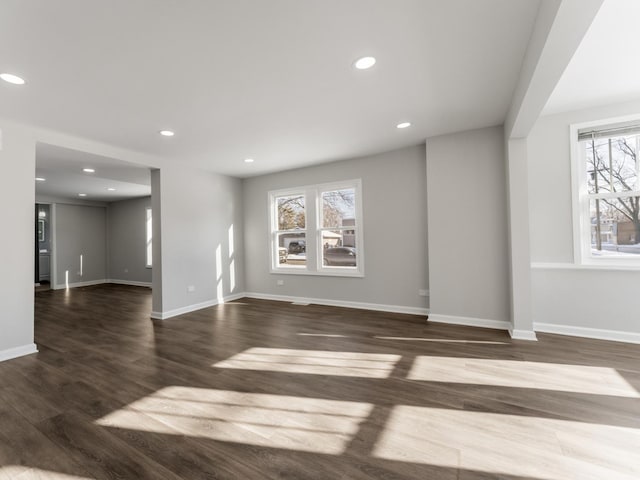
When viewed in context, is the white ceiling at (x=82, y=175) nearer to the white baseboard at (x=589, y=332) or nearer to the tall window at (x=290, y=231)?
the tall window at (x=290, y=231)

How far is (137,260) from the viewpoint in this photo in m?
8.39

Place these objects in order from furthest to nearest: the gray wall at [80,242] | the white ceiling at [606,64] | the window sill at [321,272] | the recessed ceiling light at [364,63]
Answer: the gray wall at [80,242] → the window sill at [321,272] → the recessed ceiling light at [364,63] → the white ceiling at [606,64]

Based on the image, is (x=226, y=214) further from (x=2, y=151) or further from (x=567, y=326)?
(x=567, y=326)

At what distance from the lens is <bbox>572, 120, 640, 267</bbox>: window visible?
3.28m

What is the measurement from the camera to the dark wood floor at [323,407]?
154 cm

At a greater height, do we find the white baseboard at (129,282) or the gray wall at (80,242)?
the gray wall at (80,242)

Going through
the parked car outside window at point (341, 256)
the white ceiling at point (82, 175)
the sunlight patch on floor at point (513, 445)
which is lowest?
the sunlight patch on floor at point (513, 445)

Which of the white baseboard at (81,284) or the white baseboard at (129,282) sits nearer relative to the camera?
the white baseboard at (81,284)

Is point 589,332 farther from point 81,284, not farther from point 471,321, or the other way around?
point 81,284

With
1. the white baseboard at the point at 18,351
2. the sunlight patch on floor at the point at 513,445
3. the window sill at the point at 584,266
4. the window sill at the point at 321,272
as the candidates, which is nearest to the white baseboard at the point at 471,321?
the window sill at the point at 584,266

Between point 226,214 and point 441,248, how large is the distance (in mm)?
4038

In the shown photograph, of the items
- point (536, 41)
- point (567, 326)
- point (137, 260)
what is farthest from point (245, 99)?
point (137, 260)

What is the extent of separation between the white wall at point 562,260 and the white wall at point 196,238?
502 centimetres

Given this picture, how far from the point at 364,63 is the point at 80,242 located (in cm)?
965
